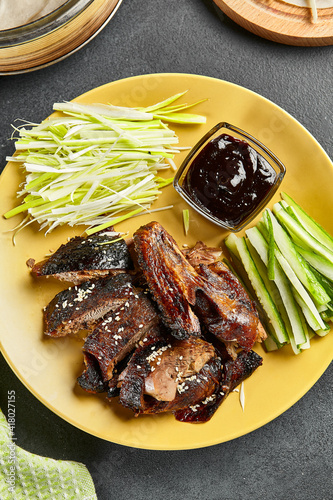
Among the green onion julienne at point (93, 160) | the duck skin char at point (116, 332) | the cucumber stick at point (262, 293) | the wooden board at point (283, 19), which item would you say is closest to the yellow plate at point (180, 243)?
the green onion julienne at point (93, 160)

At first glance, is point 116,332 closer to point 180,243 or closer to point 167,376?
point 167,376

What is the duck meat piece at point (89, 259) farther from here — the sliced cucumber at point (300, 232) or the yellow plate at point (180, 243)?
the sliced cucumber at point (300, 232)

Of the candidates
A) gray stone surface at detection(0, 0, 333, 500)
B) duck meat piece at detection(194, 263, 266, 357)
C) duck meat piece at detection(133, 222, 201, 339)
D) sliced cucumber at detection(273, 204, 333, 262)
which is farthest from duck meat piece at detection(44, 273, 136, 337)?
sliced cucumber at detection(273, 204, 333, 262)

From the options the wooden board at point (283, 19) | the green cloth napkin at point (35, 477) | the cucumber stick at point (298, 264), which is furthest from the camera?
the wooden board at point (283, 19)

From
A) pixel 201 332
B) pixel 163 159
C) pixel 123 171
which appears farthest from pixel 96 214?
pixel 201 332

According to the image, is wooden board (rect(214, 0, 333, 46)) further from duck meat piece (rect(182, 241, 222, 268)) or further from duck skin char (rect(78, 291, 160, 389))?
duck skin char (rect(78, 291, 160, 389))

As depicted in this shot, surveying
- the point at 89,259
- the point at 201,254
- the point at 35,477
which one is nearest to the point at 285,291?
the point at 201,254
